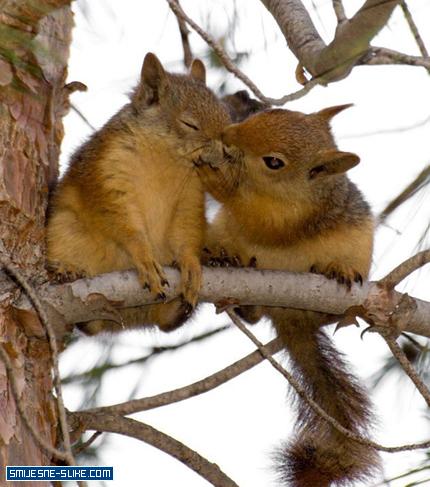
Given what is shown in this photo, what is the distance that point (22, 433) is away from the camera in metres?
2.36

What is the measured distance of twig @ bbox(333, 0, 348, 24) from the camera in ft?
8.33

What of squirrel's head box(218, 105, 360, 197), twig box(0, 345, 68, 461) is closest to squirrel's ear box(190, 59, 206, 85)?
squirrel's head box(218, 105, 360, 197)

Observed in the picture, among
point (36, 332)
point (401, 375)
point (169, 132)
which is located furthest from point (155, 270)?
point (401, 375)

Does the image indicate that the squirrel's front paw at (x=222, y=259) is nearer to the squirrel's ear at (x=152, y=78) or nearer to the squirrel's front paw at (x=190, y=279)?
the squirrel's front paw at (x=190, y=279)

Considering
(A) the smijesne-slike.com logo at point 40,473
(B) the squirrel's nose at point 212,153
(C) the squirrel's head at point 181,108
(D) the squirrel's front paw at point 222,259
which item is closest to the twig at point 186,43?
(C) the squirrel's head at point 181,108

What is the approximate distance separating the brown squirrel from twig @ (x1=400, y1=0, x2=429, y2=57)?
1.09 metres

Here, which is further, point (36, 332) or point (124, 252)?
point (124, 252)

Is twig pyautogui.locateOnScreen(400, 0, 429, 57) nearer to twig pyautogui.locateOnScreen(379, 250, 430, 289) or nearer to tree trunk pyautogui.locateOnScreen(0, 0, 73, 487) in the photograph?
twig pyautogui.locateOnScreen(379, 250, 430, 289)

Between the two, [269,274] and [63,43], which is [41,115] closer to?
[63,43]

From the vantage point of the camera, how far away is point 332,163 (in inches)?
128

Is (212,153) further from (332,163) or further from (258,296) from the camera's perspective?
(258,296)

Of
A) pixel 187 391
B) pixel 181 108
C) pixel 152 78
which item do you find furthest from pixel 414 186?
pixel 152 78

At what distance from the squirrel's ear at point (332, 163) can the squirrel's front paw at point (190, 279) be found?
2.18 ft

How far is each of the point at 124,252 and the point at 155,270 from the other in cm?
27
